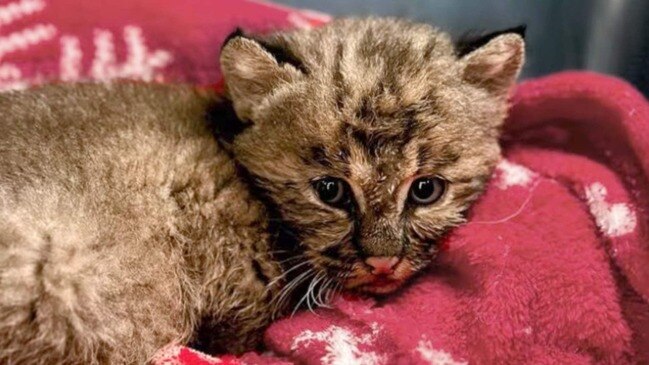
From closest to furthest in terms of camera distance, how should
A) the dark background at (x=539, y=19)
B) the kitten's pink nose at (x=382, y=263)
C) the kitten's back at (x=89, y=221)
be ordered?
the kitten's back at (x=89, y=221), the kitten's pink nose at (x=382, y=263), the dark background at (x=539, y=19)

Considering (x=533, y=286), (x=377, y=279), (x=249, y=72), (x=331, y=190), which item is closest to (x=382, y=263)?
(x=377, y=279)

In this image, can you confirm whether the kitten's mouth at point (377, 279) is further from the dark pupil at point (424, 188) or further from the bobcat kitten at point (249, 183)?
the dark pupil at point (424, 188)

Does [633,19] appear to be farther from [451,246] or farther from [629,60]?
[451,246]

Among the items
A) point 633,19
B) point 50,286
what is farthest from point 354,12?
point 50,286

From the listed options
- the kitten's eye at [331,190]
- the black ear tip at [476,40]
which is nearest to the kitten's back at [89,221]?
the kitten's eye at [331,190]

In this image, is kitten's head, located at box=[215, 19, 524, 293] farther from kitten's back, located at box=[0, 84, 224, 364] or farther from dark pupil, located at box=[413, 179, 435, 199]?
kitten's back, located at box=[0, 84, 224, 364]
